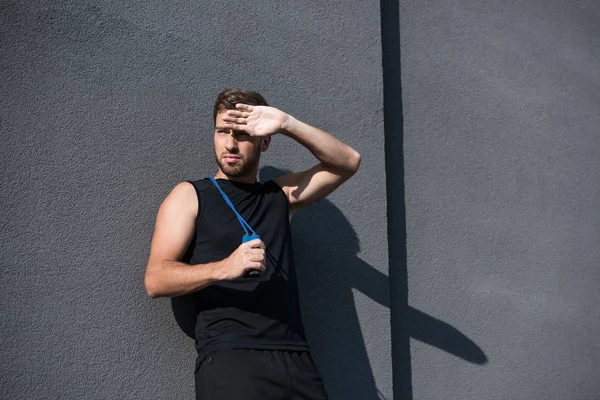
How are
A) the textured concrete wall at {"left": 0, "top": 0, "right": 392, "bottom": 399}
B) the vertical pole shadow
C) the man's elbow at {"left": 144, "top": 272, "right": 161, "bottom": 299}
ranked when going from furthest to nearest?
the vertical pole shadow
the textured concrete wall at {"left": 0, "top": 0, "right": 392, "bottom": 399}
the man's elbow at {"left": 144, "top": 272, "right": 161, "bottom": 299}

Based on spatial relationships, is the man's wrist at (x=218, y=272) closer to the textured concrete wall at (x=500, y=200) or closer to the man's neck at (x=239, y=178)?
Answer: the man's neck at (x=239, y=178)

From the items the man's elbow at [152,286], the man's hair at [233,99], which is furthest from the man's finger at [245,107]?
the man's elbow at [152,286]

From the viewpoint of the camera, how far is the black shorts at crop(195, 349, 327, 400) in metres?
2.50

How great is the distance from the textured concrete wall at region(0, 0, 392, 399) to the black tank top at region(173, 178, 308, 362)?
0.29 meters

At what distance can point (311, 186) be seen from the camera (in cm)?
300

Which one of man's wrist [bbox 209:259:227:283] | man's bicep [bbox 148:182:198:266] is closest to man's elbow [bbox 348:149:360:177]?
man's bicep [bbox 148:182:198:266]

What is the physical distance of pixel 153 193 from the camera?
2.98m

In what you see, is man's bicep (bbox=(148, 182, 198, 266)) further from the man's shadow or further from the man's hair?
the man's shadow

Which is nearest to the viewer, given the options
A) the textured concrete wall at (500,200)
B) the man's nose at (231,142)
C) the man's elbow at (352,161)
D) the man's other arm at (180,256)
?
the man's other arm at (180,256)

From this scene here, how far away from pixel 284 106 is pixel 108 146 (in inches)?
34.6

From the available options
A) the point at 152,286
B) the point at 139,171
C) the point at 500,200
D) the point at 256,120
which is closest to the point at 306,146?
the point at 256,120

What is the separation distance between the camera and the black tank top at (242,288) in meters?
2.63

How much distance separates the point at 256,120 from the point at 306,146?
24 centimetres

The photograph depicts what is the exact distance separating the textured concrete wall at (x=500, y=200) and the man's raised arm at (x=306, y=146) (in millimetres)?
932
